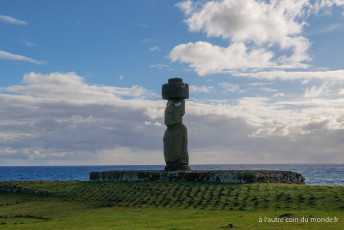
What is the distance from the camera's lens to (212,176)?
73.6 ft

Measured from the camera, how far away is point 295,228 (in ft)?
39.9

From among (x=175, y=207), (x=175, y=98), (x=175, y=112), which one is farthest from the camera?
(x=175, y=98)

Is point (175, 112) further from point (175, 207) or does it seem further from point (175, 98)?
point (175, 207)

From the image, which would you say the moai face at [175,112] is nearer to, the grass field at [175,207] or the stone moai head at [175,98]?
the stone moai head at [175,98]

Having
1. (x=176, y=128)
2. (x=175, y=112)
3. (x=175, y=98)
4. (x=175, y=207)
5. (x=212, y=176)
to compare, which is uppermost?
(x=175, y=98)

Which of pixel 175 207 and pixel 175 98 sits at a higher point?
pixel 175 98

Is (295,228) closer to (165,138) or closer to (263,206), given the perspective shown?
(263,206)

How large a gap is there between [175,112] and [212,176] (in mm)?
5140

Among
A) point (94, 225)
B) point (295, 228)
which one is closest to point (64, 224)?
point (94, 225)

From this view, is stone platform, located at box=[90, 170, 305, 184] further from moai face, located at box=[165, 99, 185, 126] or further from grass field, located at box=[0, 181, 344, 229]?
moai face, located at box=[165, 99, 185, 126]

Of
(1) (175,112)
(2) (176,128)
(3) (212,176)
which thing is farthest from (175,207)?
(1) (175,112)

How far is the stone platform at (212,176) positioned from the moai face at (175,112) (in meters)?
3.42

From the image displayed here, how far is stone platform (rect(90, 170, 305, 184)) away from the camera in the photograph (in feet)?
70.9

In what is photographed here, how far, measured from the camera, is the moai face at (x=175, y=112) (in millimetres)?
25453
